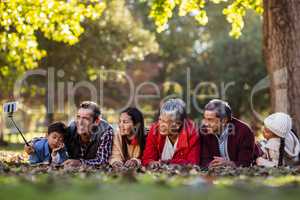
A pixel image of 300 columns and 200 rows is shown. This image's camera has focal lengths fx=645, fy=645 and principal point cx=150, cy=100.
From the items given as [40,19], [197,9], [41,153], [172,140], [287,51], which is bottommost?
[41,153]

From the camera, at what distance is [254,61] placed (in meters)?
45.0

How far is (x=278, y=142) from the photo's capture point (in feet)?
34.5

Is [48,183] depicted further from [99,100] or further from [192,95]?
[192,95]

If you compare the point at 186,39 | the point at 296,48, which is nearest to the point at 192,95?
the point at 186,39

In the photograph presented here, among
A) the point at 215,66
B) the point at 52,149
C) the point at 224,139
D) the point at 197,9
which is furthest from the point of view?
the point at 215,66

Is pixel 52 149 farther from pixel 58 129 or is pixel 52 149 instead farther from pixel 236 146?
pixel 236 146

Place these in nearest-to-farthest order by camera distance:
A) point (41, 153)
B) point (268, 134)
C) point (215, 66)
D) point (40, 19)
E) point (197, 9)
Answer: point (268, 134), point (41, 153), point (197, 9), point (40, 19), point (215, 66)

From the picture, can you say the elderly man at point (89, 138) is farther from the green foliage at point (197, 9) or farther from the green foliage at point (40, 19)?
the green foliage at point (40, 19)

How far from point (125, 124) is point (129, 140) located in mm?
409

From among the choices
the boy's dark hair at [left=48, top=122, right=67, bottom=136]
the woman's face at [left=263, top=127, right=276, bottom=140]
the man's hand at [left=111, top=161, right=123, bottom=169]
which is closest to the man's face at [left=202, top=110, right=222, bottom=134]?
the woman's face at [left=263, top=127, right=276, bottom=140]

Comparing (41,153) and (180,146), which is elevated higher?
(180,146)

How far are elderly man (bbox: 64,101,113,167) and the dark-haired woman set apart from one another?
0.63 ft

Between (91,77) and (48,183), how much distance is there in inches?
1168

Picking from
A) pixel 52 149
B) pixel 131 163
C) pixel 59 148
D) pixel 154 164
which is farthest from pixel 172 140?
pixel 52 149
